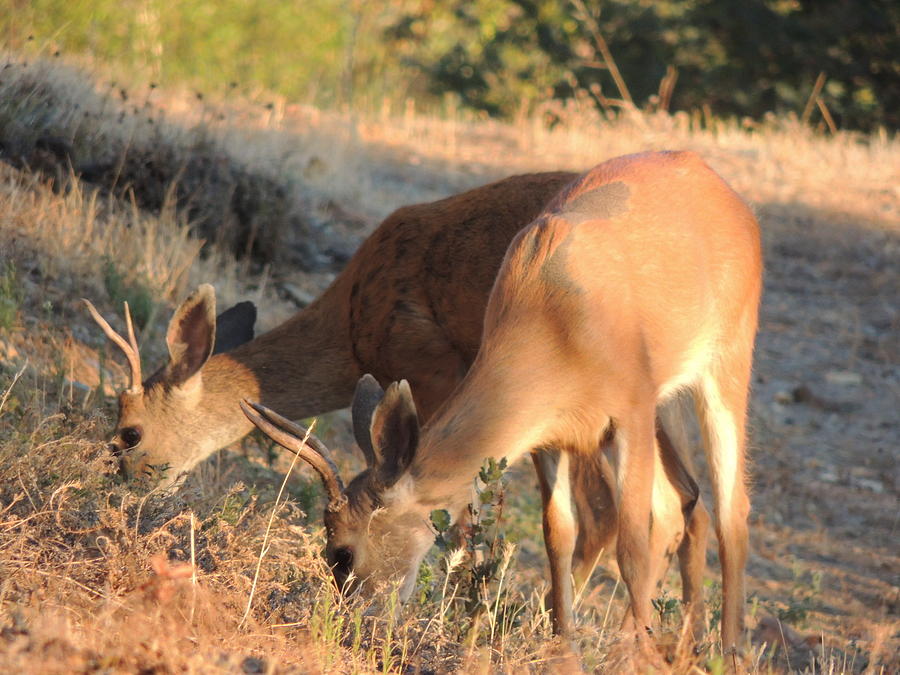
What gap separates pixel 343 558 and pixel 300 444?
624mm

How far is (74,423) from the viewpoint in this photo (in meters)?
6.60

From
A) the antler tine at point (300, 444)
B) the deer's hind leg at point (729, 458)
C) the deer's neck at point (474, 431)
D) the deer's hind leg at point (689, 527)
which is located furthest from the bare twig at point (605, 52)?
the antler tine at point (300, 444)

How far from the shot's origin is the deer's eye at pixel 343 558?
5.43 metres

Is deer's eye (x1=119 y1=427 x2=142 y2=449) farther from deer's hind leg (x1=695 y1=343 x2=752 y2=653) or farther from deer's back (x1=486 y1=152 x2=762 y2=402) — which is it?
deer's hind leg (x1=695 y1=343 x2=752 y2=653)

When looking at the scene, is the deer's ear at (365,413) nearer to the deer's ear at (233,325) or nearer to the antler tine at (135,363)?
the antler tine at (135,363)

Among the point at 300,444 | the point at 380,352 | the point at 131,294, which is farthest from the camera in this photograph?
the point at 131,294

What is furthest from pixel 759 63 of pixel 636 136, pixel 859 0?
pixel 636 136

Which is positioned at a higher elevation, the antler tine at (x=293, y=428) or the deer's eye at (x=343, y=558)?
the antler tine at (x=293, y=428)

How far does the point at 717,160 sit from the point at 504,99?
1513 centimetres

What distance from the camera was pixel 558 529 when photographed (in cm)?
626

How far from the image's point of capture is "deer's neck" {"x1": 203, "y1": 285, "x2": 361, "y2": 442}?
→ 733 cm

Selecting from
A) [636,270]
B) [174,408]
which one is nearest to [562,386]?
[636,270]

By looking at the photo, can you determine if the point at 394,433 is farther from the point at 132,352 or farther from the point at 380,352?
the point at 132,352

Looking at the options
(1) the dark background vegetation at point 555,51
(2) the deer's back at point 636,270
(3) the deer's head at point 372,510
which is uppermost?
(2) the deer's back at point 636,270
